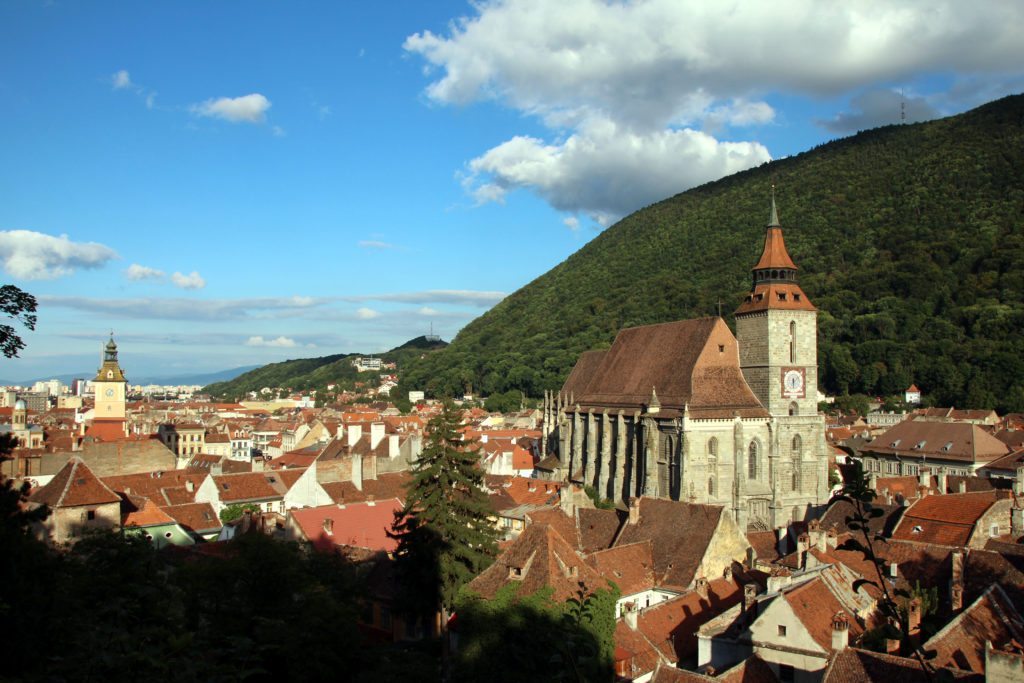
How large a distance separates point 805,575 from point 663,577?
691cm

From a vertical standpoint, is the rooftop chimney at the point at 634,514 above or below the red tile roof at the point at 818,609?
above

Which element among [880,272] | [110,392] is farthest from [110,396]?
[880,272]

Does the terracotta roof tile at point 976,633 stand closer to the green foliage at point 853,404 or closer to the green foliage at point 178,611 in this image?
the green foliage at point 178,611

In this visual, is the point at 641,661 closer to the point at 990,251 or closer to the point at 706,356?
the point at 706,356

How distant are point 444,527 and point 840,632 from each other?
46.2ft

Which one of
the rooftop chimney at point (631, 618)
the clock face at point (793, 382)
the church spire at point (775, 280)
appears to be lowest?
the rooftop chimney at point (631, 618)

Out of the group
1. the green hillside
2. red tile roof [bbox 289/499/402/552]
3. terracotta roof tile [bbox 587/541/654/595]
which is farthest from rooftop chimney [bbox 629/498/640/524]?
the green hillside

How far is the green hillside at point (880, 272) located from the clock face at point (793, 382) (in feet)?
230

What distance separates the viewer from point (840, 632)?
21.8 metres

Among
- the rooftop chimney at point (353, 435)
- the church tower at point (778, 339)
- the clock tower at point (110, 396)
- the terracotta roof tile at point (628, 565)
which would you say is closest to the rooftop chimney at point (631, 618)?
the terracotta roof tile at point (628, 565)

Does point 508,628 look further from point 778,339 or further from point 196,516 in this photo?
point 778,339

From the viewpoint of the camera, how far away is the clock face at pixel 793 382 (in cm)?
5303

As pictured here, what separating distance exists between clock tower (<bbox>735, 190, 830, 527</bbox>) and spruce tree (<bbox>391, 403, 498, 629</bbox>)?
84.0 ft

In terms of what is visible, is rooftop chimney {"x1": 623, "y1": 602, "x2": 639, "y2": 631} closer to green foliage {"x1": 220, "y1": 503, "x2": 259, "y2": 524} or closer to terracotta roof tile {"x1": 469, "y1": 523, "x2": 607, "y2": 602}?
terracotta roof tile {"x1": 469, "y1": 523, "x2": 607, "y2": 602}
